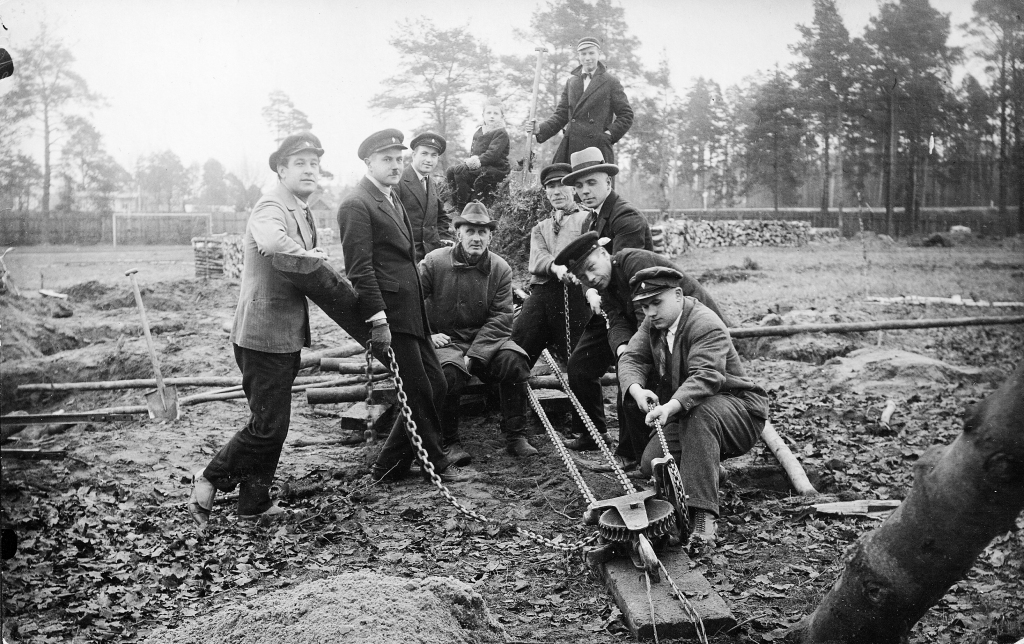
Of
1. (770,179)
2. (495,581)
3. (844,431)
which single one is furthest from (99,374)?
(770,179)

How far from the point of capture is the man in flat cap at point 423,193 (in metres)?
6.36

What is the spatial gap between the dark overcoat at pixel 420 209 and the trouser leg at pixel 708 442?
3.24 meters

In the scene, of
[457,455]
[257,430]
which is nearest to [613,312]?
[457,455]

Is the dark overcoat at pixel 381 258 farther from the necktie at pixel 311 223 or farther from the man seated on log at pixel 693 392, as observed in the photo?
the man seated on log at pixel 693 392

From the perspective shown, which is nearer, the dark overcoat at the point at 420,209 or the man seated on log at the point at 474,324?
the man seated on log at the point at 474,324

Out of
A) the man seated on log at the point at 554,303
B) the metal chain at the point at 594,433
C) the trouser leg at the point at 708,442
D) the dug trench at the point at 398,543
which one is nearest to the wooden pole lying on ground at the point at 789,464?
the dug trench at the point at 398,543

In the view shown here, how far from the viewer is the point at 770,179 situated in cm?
1984

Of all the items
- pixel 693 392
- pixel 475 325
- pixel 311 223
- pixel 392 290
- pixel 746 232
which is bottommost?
pixel 693 392

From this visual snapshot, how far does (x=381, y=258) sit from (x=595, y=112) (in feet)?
13.0

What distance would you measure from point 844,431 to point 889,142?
13.4 ft

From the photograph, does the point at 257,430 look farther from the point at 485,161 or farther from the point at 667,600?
the point at 485,161

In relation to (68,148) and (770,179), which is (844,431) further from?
(770,179)

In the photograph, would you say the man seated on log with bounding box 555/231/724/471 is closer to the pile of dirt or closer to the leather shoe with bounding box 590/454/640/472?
the leather shoe with bounding box 590/454/640/472

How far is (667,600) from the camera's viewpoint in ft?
10.9
